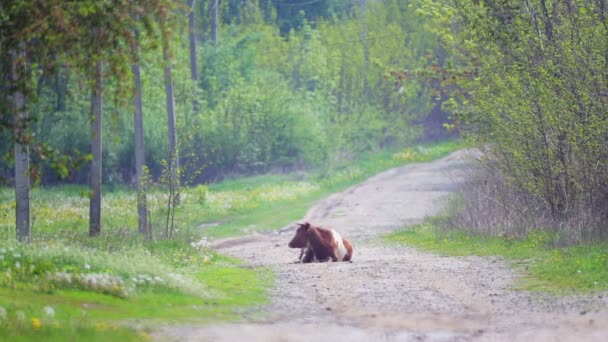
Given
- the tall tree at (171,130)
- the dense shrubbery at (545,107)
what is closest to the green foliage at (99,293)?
the tall tree at (171,130)

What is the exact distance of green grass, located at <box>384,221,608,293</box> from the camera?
46.5 feet

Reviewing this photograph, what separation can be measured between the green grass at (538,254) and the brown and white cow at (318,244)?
2.60 meters

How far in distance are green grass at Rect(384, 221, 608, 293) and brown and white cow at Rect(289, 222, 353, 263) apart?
2602 mm

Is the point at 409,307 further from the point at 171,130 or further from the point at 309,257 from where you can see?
the point at 171,130

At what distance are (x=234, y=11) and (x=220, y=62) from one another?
46.2 ft

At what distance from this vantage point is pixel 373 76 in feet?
→ 218

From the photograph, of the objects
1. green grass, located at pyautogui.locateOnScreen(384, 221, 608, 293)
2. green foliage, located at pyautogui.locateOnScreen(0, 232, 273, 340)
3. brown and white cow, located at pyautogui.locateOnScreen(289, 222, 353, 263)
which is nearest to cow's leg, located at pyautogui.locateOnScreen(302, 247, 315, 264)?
brown and white cow, located at pyautogui.locateOnScreen(289, 222, 353, 263)

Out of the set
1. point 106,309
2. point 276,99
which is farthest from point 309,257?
point 276,99

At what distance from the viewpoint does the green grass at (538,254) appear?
1418 centimetres

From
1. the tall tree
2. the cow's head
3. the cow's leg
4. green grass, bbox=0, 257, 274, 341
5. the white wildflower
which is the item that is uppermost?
the tall tree

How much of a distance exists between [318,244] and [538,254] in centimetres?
481

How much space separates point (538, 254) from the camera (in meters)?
18.0

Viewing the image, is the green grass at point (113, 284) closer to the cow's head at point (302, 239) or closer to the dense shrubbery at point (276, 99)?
the cow's head at point (302, 239)

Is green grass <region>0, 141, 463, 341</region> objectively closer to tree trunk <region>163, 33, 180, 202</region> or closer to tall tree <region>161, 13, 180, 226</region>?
tall tree <region>161, 13, 180, 226</region>
